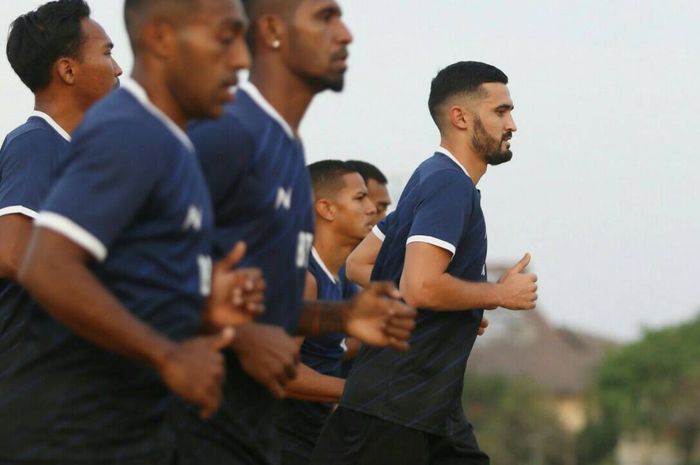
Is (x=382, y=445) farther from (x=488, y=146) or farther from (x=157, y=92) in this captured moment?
(x=157, y=92)

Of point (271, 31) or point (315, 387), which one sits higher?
point (271, 31)

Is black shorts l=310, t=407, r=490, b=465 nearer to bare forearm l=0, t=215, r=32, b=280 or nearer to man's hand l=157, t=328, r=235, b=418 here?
bare forearm l=0, t=215, r=32, b=280

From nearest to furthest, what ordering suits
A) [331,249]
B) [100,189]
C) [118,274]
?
[100,189] → [118,274] → [331,249]

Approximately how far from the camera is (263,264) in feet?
18.6

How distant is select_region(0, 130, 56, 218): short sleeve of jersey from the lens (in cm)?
688

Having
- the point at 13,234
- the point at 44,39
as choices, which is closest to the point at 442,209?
the point at 44,39

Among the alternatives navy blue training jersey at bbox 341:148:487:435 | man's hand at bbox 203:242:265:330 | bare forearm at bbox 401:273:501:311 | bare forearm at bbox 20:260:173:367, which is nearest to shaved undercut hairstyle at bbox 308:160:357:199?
navy blue training jersey at bbox 341:148:487:435

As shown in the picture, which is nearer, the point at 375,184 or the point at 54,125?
the point at 54,125

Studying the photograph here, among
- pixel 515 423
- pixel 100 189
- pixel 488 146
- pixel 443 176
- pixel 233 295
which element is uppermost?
pixel 488 146

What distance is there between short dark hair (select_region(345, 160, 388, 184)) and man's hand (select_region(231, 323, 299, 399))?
5612 millimetres

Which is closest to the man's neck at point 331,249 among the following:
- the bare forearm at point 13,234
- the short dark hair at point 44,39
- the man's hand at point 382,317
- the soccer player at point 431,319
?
the soccer player at point 431,319

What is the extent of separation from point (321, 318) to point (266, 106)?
0.75 meters

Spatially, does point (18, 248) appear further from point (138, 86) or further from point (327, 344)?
point (327, 344)

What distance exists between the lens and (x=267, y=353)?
5.24m
